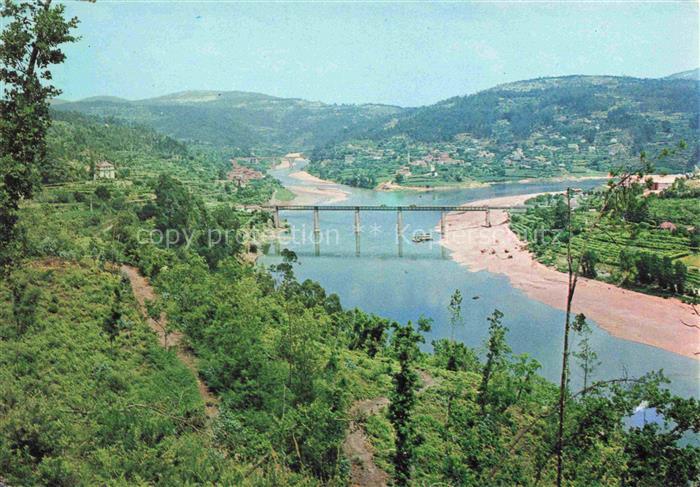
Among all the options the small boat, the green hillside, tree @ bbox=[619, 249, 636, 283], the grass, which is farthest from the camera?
the green hillside

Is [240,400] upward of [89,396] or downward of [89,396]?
downward

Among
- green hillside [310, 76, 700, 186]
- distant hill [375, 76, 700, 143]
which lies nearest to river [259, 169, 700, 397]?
green hillside [310, 76, 700, 186]

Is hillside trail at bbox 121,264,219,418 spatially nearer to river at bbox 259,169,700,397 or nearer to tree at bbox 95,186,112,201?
river at bbox 259,169,700,397

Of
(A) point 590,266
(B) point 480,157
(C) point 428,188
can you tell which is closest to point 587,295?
(A) point 590,266

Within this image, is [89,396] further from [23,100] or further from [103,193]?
[103,193]

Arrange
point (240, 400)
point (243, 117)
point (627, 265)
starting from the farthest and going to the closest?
point (243, 117) → point (627, 265) → point (240, 400)

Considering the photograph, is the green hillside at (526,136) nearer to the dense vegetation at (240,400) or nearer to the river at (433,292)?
the river at (433,292)

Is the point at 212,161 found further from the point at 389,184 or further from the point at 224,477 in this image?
the point at 224,477
